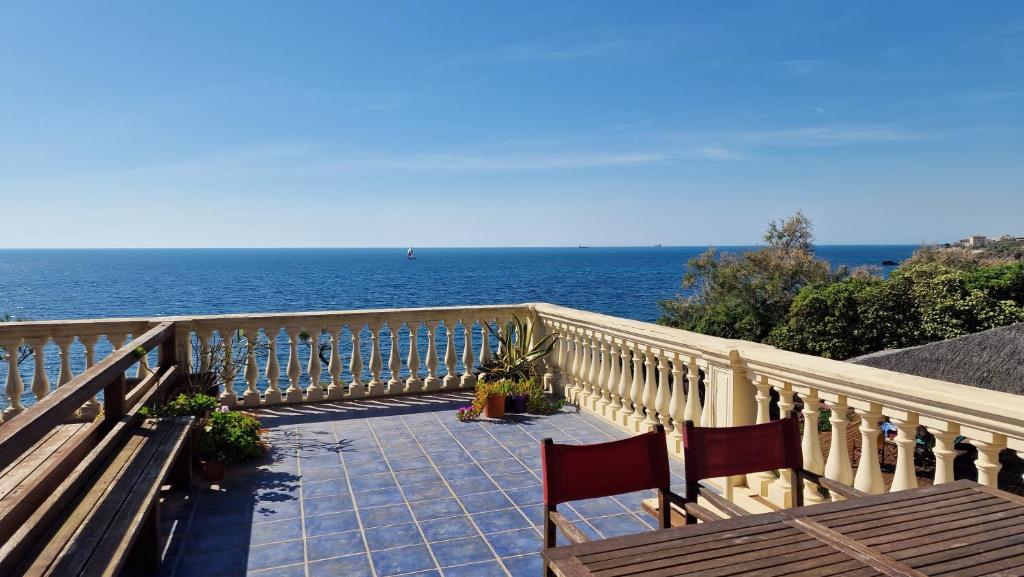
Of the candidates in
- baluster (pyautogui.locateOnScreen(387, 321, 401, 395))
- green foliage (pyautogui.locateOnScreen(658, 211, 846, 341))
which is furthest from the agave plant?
green foliage (pyautogui.locateOnScreen(658, 211, 846, 341))

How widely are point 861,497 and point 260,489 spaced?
3804mm

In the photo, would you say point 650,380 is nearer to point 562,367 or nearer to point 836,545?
point 562,367

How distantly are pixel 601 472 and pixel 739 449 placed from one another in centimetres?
68


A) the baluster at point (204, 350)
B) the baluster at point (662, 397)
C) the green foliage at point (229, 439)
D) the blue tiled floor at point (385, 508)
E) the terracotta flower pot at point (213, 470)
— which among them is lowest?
the blue tiled floor at point (385, 508)

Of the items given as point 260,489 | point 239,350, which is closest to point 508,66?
point 239,350

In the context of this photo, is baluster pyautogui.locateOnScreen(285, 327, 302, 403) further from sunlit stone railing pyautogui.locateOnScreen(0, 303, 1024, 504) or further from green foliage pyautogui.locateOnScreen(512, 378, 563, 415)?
green foliage pyautogui.locateOnScreen(512, 378, 563, 415)

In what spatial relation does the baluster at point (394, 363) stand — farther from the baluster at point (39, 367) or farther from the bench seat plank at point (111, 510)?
the baluster at point (39, 367)

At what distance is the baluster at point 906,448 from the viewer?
2.72 metres

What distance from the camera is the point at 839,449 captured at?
3.21 m

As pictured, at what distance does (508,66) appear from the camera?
17.8 meters

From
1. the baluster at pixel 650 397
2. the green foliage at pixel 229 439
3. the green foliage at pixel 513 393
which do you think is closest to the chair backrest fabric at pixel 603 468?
the baluster at pixel 650 397

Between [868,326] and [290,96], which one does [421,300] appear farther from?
[868,326]

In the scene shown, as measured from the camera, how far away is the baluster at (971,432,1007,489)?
2.37 meters

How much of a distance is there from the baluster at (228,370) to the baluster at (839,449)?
5410mm
